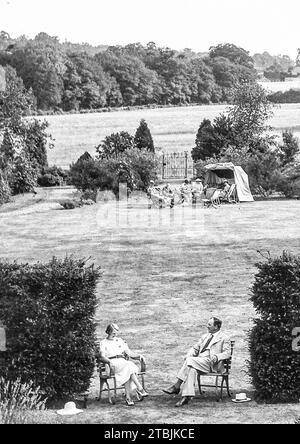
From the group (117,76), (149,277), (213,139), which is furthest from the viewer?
(117,76)

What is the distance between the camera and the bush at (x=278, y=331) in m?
11.2

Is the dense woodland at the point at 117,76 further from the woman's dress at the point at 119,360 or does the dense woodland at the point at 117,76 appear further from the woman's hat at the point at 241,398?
the woman's hat at the point at 241,398

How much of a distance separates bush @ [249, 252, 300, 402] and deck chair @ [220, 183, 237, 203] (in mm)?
27520

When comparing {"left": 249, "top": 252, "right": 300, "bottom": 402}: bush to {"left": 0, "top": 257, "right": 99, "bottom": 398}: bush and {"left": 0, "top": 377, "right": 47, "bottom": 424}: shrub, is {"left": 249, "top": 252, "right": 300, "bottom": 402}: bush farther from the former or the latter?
{"left": 0, "top": 377, "right": 47, "bottom": 424}: shrub

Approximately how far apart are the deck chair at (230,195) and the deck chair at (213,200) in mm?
666

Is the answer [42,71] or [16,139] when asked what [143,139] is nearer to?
[16,139]

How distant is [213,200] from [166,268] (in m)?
16.0

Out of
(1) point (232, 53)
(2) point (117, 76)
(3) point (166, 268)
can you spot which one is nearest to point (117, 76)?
(2) point (117, 76)

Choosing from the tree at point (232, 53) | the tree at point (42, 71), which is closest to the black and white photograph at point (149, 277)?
the tree at point (42, 71)

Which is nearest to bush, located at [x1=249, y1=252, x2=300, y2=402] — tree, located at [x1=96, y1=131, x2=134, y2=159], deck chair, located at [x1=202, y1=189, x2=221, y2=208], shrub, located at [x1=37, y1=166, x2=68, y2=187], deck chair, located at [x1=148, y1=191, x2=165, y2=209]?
deck chair, located at [x1=148, y1=191, x2=165, y2=209]

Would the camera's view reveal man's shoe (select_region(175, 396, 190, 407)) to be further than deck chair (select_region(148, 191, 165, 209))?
No

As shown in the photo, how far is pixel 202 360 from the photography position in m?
11.4

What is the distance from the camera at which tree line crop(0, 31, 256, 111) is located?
258ft

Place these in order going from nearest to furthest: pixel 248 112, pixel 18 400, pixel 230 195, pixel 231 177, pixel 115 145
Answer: pixel 18 400, pixel 230 195, pixel 231 177, pixel 115 145, pixel 248 112
